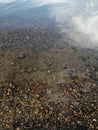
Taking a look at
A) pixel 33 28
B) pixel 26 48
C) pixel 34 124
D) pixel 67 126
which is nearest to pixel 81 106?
pixel 67 126

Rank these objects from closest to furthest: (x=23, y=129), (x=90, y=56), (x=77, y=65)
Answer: (x=23, y=129), (x=77, y=65), (x=90, y=56)

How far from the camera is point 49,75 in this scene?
9.56m

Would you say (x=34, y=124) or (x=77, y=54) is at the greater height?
(x=34, y=124)

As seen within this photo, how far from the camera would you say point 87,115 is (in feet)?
25.1

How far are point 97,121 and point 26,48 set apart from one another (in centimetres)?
607

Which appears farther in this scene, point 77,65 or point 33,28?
point 33,28

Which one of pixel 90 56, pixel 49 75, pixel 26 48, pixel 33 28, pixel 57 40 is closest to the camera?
pixel 49 75

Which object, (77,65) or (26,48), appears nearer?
(77,65)

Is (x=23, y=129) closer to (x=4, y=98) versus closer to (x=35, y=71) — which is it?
(x=4, y=98)

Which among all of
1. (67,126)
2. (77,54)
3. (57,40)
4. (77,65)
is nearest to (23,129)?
(67,126)

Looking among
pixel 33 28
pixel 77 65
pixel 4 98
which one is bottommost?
pixel 33 28

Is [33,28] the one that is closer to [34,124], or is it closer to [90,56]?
[90,56]

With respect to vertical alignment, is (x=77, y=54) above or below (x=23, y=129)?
below

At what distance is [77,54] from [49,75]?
263 centimetres
